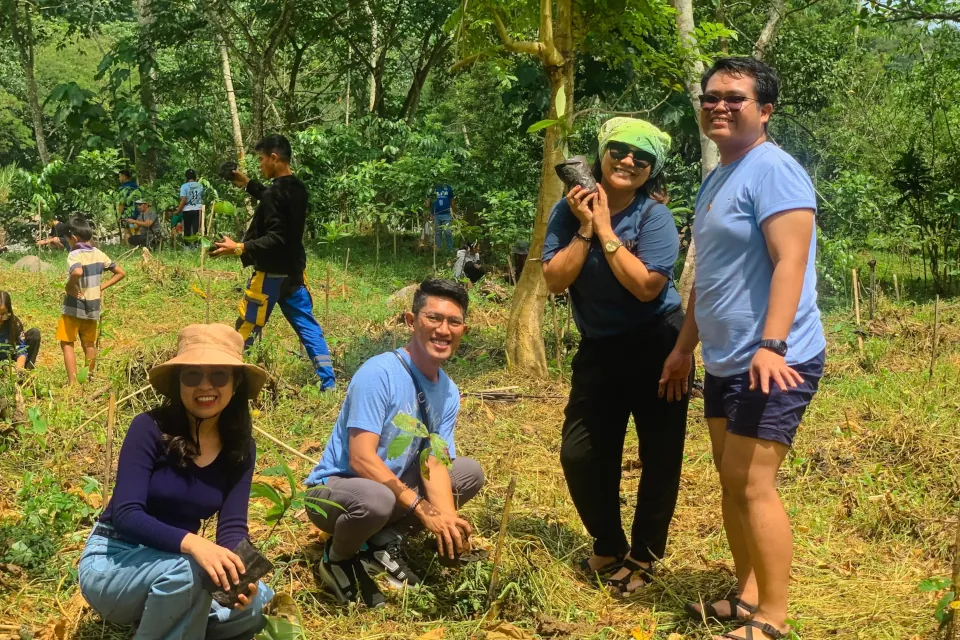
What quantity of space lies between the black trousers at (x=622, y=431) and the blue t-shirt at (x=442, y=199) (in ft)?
31.8

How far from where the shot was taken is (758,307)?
2.77m

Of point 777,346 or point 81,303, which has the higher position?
point 777,346

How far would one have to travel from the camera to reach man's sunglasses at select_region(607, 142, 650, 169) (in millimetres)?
3217

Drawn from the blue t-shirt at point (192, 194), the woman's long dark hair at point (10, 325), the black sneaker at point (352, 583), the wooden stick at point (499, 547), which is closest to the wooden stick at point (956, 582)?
the wooden stick at point (499, 547)

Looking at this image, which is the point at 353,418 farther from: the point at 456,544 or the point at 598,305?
the point at 598,305

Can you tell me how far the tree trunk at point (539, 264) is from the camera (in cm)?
612

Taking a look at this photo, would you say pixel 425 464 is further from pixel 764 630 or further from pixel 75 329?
pixel 75 329

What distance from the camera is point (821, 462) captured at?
479 centimetres

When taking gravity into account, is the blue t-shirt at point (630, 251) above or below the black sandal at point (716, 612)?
above

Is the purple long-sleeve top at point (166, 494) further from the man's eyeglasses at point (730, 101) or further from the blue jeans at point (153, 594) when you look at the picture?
the man's eyeglasses at point (730, 101)

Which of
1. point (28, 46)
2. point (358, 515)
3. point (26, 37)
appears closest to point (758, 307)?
point (358, 515)

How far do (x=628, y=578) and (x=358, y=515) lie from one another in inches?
43.1

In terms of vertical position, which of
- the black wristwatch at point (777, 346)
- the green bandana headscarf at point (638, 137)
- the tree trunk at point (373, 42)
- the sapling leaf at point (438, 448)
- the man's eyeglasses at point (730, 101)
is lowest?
the sapling leaf at point (438, 448)

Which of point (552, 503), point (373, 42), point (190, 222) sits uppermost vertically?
point (373, 42)
